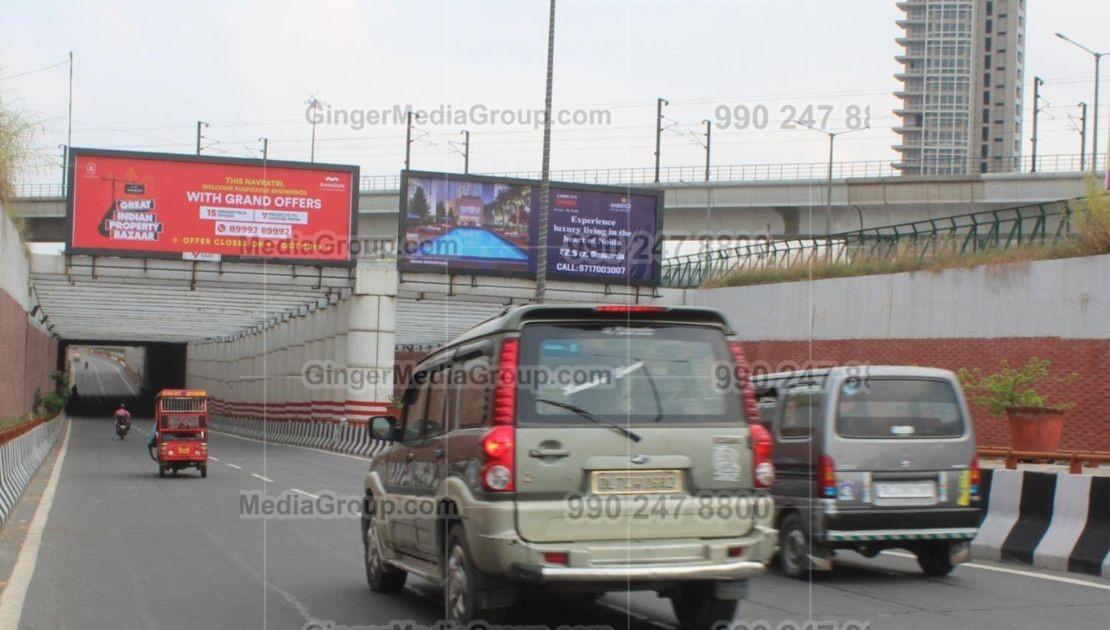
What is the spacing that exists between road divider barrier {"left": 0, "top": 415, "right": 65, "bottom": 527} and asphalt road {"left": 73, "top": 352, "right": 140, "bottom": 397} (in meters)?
98.9

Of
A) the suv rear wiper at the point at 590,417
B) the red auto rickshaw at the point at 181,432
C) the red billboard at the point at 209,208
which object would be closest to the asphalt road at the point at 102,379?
the red billboard at the point at 209,208

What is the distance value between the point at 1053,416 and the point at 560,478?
47.1 ft

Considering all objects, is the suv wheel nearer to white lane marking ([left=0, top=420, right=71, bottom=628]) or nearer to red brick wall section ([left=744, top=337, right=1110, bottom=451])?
white lane marking ([left=0, top=420, right=71, bottom=628])

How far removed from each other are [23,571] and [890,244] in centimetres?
2423

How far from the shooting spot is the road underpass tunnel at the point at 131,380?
95.5 metres

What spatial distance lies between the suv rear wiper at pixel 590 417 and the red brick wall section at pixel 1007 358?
17.1 meters

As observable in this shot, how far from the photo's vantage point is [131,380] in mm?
150000

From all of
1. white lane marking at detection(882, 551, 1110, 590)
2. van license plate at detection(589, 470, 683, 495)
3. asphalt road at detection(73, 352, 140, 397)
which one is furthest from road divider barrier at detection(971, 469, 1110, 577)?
asphalt road at detection(73, 352, 140, 397)

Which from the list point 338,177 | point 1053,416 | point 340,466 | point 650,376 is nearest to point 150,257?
point 338,177

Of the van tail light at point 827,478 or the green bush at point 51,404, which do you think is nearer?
the van tail light at point 827,478

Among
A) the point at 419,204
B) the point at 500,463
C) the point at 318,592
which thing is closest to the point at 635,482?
the point at 500,463

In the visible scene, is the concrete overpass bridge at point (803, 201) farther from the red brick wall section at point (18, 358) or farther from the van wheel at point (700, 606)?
the van wheel at point (700, 606)

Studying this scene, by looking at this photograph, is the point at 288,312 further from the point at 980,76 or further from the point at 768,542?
the point at 980,76

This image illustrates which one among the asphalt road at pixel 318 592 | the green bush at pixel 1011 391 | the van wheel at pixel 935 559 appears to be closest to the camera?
the asphalt road at pixel 318 592
